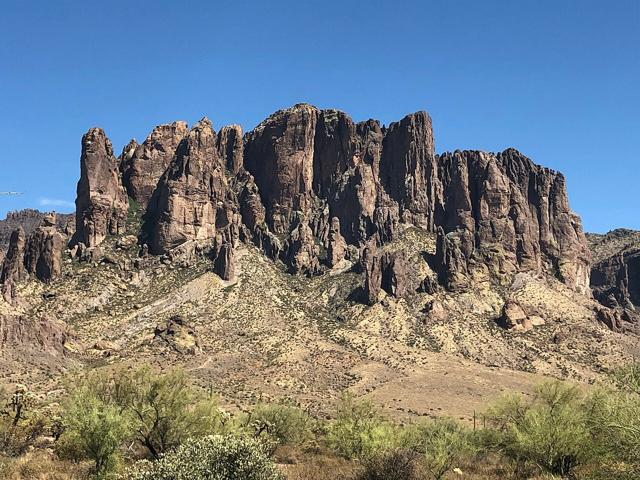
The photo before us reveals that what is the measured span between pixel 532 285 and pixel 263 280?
7037 centimetres

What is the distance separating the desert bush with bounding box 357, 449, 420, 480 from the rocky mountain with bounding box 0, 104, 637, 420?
6279cm

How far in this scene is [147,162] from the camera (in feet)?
531

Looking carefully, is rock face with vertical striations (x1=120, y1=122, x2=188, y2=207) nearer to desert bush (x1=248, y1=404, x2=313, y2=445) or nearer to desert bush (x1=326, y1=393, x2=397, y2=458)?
desert bush (x1=248, y1=404, x2=313, y2=445)

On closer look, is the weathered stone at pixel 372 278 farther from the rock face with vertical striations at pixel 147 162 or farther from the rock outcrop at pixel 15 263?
the rock outcrop at pixel 15 263

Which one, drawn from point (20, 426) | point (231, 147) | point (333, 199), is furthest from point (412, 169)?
point (20, 426)

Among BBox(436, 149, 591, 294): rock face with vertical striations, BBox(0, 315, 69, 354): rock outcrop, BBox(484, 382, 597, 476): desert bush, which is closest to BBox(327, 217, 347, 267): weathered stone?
BBox(436, 149, 591, 294): rock face with vertical striations

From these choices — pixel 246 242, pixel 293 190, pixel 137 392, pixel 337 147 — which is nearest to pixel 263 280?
pixel 246 242

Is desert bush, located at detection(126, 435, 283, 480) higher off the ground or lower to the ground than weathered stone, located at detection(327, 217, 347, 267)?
lower

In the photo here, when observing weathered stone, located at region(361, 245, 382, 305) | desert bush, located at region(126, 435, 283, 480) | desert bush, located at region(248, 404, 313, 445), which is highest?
weathered stone, located at region(361, 245, 382, 305)

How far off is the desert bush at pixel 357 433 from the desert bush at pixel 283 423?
15.9 ft

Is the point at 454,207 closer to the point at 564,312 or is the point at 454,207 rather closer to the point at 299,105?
the point at 564,312

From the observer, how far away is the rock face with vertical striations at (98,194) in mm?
142000

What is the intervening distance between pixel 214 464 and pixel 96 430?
13213 millimetres

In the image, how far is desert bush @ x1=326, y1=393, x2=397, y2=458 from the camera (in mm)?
36844
